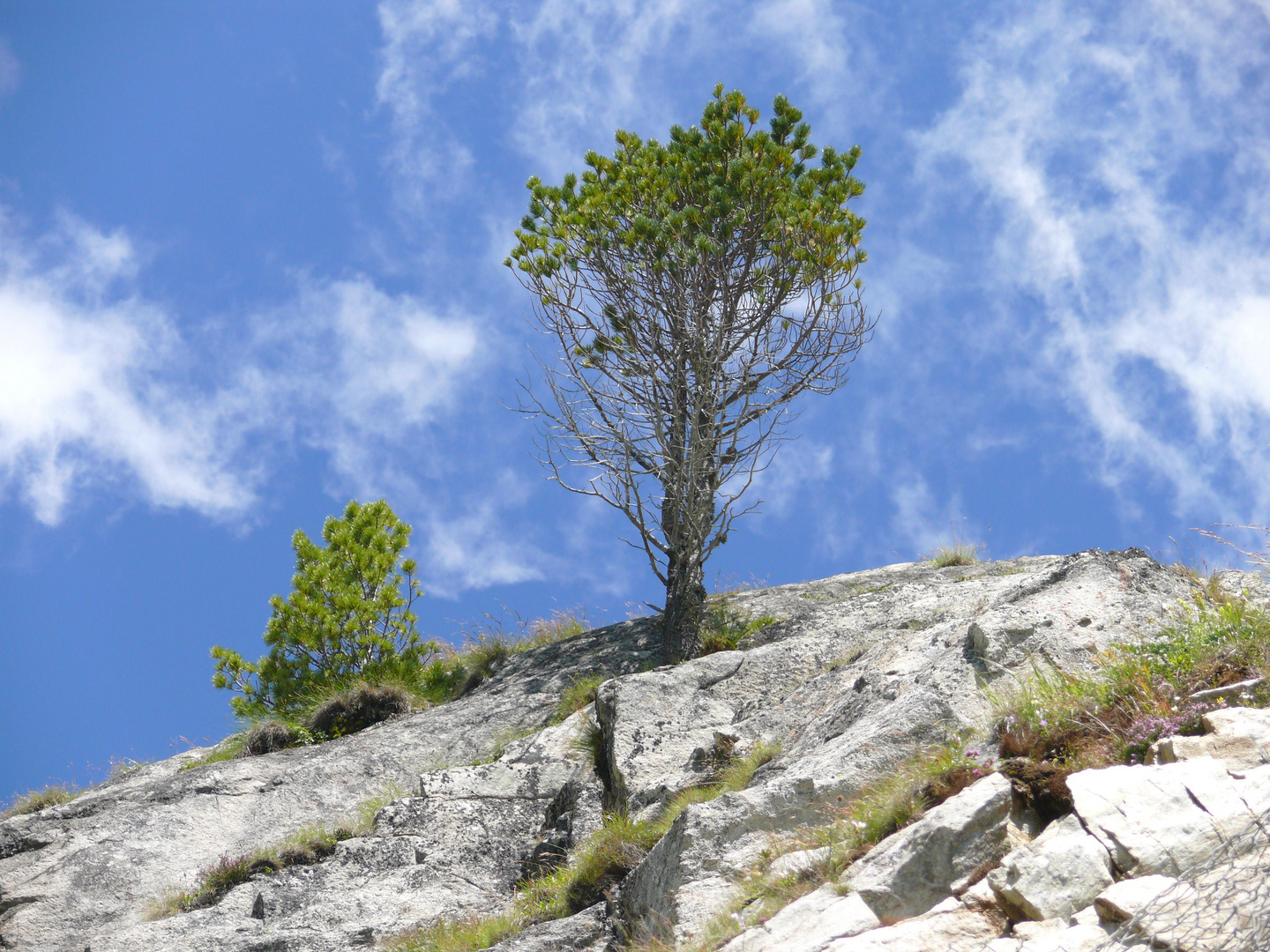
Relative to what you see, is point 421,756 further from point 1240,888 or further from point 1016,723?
point 1240,888

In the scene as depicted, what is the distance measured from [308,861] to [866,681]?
541 centimetres

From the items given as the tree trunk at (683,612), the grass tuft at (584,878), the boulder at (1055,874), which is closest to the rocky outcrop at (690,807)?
the boulder at (1055,874)

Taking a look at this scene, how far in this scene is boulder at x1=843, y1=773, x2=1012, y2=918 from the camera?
171 inches

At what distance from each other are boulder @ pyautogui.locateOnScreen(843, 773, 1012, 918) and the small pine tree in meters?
11.2

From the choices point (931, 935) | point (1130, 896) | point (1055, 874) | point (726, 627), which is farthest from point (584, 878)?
point (726, 627)

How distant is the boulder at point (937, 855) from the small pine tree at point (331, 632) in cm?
1117

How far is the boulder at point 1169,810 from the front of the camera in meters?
3.84

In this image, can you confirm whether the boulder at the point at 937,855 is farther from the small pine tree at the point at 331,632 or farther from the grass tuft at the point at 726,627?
the small pine tree at the point at 331,632

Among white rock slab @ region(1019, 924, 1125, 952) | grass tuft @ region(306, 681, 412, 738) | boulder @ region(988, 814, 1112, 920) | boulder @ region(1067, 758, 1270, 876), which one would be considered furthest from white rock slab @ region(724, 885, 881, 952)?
grass tuft @ region(306, 681, 412, 738)

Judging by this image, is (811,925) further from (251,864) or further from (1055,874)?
(251,864)

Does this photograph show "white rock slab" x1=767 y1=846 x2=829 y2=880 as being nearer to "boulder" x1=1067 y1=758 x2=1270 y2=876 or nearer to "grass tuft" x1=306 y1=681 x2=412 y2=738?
"boulder" x1=1067 y1=758 x2=1270 y2=876

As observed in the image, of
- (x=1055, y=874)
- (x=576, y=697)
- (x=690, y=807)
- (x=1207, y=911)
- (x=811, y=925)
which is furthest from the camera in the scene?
(x=576, y=697)

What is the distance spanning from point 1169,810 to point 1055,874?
24.8 inches

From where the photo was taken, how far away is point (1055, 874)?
3.94m
